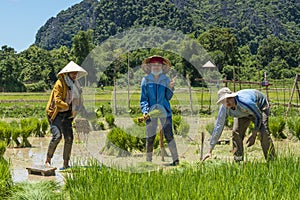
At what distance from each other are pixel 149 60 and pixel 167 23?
40765mm

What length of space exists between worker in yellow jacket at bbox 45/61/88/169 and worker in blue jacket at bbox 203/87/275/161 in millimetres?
1707

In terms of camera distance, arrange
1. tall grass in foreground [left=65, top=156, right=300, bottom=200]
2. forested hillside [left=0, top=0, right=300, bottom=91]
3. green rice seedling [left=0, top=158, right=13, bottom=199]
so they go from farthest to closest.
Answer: forested hillside [left=0, top=0, right=300, bottom=91], green rice seedling [left=0, top=158, right=13, bottom=199], tall grass in foreground [left=65, top=156, right=300, bottom=200]

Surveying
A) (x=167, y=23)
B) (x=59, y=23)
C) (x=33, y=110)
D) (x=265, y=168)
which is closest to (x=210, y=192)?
(x=265, y=168)

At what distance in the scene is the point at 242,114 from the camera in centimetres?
516

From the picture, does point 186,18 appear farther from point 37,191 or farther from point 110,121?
point 37,191

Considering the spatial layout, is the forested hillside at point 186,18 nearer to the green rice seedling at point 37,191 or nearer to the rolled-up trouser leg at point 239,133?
the rolled-up trouser leg at point 239,133

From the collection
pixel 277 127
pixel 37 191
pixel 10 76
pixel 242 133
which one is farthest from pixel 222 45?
pixel 37 191

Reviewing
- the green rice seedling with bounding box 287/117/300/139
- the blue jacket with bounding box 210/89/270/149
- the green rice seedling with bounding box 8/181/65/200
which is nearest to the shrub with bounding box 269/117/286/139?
the green rice seedling with bounding box 287/117/300/139

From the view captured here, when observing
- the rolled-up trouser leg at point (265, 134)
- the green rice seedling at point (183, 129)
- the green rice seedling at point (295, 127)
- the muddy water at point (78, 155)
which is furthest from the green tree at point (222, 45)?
the rolled-up trouser leg at point (265, 134)

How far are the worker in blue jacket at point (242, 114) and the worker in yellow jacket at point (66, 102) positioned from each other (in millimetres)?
1707

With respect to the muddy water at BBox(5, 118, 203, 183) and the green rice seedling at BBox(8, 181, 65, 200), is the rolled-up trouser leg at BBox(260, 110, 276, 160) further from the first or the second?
the green rice seedling at BBox(8, 181, 65, 200)

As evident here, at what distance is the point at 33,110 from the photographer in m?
19.6

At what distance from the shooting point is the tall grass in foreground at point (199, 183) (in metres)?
3.12

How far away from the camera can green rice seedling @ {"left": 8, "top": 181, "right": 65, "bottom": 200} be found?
3.88 metres
